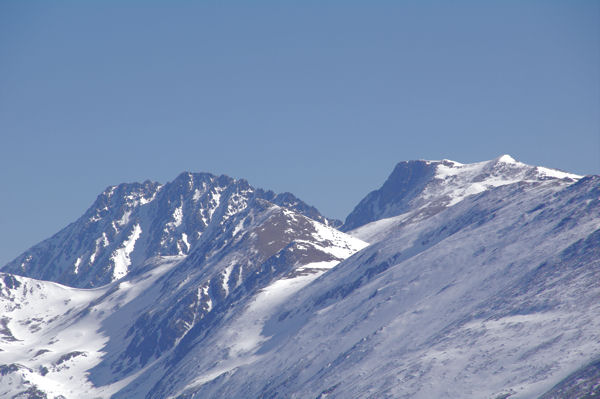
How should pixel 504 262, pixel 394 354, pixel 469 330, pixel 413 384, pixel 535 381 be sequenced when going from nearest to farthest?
pixel 535 381 → pixel 413 384 → pixel 469 330 → pixel 394 354 → pixel 504 262

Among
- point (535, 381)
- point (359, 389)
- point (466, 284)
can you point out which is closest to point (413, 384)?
point (359, 389)

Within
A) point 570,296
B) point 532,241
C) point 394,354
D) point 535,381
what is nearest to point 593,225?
point 532,241

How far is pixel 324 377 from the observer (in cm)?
18612

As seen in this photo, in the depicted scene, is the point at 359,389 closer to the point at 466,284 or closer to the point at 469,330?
the point at 469,330

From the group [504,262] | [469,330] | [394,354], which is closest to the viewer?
[469,330]

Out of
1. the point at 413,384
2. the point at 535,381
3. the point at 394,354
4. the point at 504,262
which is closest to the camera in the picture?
the point at 535,381

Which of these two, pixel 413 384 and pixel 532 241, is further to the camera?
pixel 532 241

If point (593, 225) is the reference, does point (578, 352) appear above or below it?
below

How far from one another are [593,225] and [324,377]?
64063mm

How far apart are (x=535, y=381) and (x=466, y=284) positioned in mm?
65259

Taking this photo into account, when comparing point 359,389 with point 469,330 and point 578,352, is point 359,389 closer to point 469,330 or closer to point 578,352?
point 469,330

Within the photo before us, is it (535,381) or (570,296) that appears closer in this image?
(535,381)

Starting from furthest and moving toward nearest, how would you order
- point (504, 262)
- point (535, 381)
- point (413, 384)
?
point (504, 262)
point (413, 384)
point (535, 381)

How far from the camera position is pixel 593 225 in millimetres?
178375
